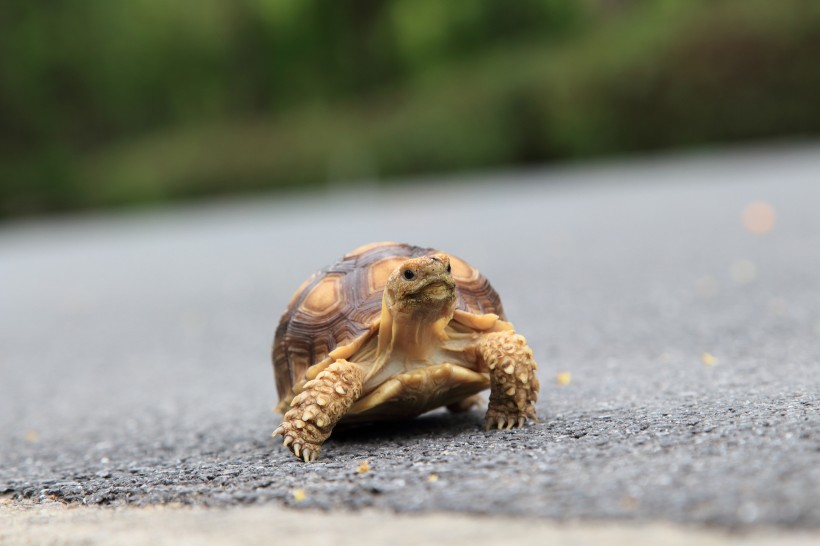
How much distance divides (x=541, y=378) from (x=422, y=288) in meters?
1.19

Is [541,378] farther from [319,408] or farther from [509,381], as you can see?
[319,408]

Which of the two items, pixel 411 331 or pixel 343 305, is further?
pixel 343 305

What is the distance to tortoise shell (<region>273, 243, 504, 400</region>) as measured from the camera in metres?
2.43

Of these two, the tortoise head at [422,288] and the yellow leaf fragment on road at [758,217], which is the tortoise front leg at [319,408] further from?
the yellow leaf fragment on road at [758,217]

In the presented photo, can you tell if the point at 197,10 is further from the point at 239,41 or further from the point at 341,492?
the point at 341,492

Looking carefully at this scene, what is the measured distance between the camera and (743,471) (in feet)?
5.38

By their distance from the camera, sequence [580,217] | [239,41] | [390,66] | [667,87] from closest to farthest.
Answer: [580,217] → [667,87] → [390,66] → [239,41]

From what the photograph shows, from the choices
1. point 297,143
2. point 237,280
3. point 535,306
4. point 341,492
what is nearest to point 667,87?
point 297,143

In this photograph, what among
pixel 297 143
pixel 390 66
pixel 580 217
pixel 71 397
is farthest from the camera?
pixel 390 66

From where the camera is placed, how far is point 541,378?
326 cm

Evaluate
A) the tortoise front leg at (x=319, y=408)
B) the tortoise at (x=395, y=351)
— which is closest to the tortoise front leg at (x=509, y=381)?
the tortoise at (x=395, y=351)

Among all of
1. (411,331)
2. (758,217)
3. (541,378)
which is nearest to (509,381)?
(411,331)

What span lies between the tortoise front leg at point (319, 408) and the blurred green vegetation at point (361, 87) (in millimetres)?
16381

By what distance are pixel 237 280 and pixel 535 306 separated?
308 centimetres
